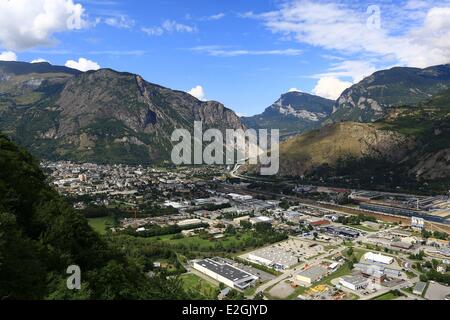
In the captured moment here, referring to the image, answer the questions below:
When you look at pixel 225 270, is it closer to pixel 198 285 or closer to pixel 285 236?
pixel 198 285

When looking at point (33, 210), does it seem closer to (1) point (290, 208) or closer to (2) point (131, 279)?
(2) point (131, 279)

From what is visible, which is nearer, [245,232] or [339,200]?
[245,232]

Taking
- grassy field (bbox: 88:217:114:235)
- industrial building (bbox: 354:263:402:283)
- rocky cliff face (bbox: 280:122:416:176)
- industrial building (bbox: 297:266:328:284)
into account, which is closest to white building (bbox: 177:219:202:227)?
grassy field (bbox: 88:217:114:235)

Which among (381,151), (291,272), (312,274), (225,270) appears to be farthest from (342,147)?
(225,270)

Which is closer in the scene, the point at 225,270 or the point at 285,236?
the point at 225,270

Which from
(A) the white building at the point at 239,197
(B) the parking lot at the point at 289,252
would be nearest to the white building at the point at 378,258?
(B) the parking lot at the point at 289,252
